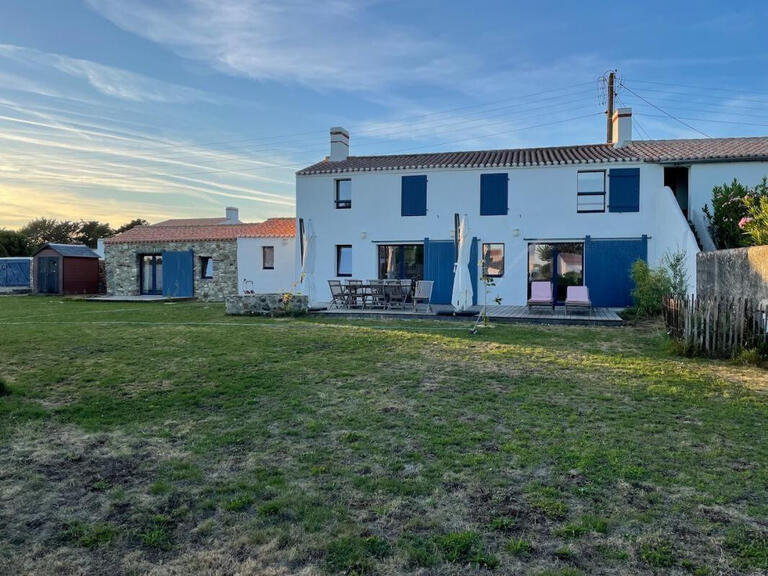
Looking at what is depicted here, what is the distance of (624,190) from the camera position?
55.4 feet

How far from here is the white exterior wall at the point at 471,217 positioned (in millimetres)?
16891

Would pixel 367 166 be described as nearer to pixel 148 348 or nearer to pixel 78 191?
pixel 148 348

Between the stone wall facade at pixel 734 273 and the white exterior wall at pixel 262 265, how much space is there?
15.5 meters

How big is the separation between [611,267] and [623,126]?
554 centimetres

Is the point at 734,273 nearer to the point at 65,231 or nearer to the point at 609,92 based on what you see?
the point at 609,92

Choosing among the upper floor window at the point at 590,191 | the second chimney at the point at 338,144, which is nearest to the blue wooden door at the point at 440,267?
the upper floor window at the point at 590,191

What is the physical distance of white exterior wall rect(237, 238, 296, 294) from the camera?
22.6 meters

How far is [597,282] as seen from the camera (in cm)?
1702

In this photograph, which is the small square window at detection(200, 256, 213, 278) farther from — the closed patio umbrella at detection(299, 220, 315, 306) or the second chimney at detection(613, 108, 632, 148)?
the second chimney at detection(613, 108, 632, 148)

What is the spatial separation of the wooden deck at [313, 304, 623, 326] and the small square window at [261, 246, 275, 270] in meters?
8.51

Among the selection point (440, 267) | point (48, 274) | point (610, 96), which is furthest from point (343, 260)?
point (48, 274)

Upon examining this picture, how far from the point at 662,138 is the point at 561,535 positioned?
71.8ft

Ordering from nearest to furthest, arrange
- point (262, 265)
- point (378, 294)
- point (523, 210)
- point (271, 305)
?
point (271, 305), point (378, 294), point (523, 210), point (262, 265)

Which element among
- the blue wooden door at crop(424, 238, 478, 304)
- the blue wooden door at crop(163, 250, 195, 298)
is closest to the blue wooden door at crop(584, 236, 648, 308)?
the blue wooden door at crop(424, 238, 478, 304)
